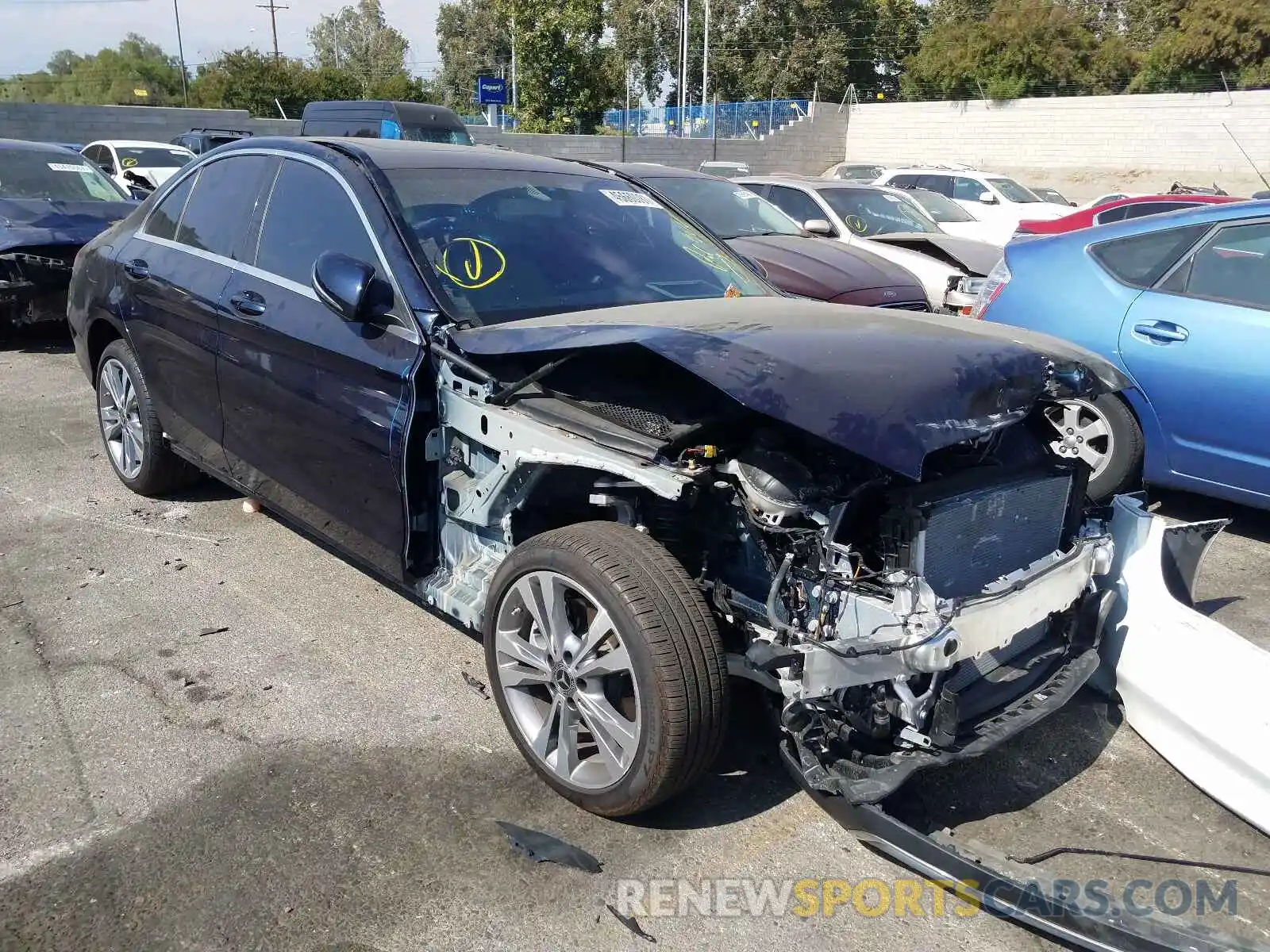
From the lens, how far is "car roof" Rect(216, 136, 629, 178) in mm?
3828

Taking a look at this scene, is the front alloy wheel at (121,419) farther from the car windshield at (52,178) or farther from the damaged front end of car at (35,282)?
the car windshield at (52,178)

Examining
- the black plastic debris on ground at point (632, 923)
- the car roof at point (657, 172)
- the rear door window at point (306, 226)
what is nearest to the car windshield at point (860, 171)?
the car roof at point (657, 172)

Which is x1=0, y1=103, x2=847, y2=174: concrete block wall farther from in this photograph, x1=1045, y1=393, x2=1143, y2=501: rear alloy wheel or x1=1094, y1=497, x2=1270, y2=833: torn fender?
x1=1094, y1=497, x2=1270, y2=833: torn fender

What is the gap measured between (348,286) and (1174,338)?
150 inches

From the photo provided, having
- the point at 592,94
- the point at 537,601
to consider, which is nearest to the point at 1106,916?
the point at 537,601

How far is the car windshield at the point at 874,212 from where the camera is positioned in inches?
411

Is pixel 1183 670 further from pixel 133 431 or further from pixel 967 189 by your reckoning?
pixel 967 189

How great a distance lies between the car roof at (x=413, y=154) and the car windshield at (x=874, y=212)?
655cm

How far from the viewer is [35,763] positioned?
3.02 meters

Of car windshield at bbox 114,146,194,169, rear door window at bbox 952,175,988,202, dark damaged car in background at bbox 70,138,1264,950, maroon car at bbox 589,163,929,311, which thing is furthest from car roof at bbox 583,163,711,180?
rear door window at bbox 952,175,988,202

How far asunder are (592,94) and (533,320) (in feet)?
130

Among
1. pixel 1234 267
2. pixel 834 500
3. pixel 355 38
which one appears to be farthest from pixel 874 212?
pixel 355 38

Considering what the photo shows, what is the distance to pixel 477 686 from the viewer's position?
11.6 ft

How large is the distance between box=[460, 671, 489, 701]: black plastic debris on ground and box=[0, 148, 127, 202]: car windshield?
795 cm
